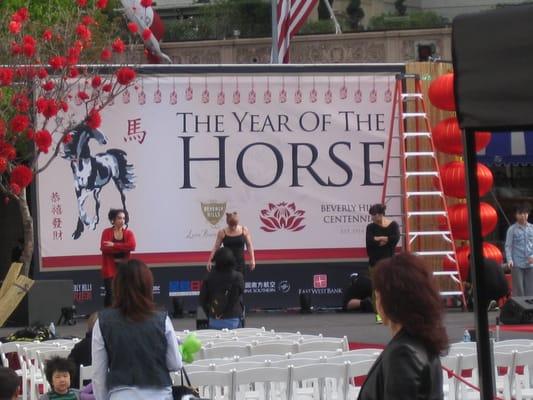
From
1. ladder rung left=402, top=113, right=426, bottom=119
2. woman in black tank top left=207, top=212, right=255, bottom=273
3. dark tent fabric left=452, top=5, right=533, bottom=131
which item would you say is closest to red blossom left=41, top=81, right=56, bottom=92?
woman in black tank top left=207, top=212, right=255, bottom=273

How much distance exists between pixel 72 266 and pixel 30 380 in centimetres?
932

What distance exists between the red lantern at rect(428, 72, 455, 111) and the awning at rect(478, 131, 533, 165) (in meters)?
2.63

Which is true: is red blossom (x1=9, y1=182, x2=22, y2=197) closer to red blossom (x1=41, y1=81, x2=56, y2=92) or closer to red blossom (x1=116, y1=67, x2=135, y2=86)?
red blossom (x1=41, y1=81, x2=56, y2=92)

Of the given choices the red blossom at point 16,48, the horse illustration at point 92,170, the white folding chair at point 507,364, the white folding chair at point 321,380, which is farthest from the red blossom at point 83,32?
the white folding chair at point 507,364

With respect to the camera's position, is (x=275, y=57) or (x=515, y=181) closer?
(x=275, y=57)

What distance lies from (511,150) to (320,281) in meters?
4.08

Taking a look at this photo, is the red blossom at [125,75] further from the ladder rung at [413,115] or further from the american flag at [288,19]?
the american flag at [288,19]

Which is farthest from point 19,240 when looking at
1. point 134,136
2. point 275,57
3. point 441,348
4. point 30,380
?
point 441,348

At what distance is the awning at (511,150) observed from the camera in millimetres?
21969

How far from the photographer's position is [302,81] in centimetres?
2070

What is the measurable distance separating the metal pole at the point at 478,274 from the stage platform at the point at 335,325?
970cm

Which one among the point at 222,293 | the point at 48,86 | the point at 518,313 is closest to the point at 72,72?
the point at 48,86

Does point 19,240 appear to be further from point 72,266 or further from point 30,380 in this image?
point 30,380

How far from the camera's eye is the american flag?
24500mm
